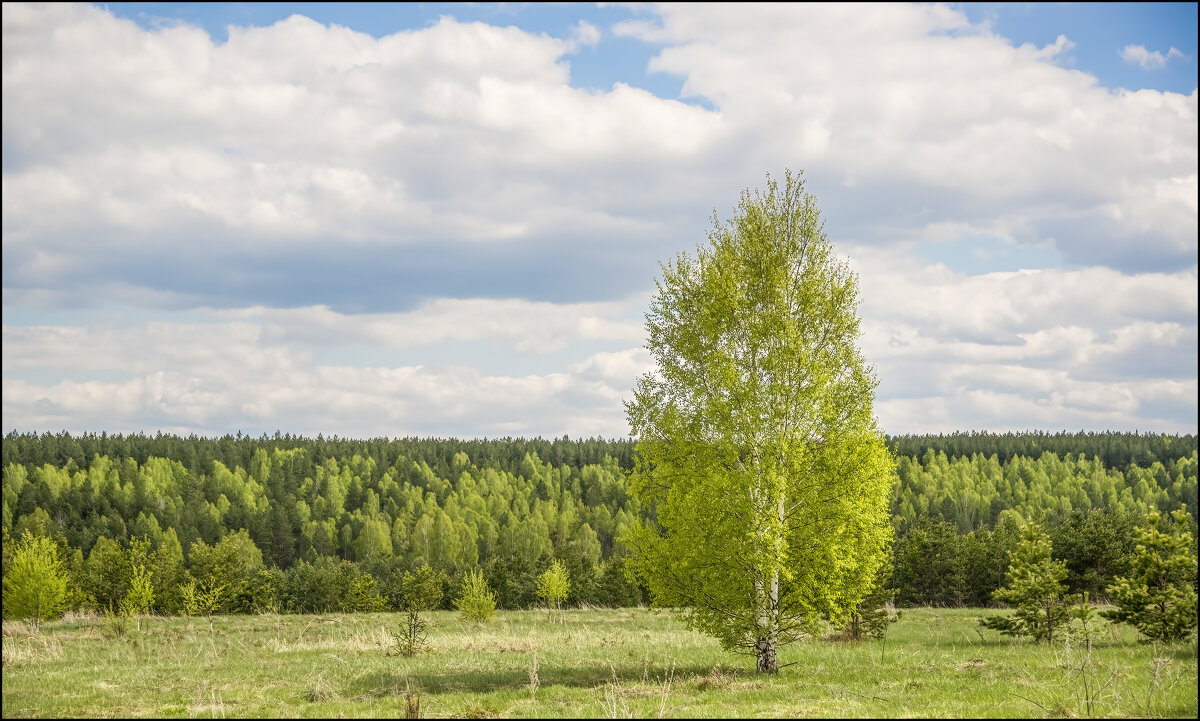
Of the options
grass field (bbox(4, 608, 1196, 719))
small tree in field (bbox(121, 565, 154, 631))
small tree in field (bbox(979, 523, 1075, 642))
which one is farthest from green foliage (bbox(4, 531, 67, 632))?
small tree in field (bbox(979, 523, 1075, 642))

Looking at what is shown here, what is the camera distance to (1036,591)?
28078 mm

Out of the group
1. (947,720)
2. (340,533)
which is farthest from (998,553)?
(340,533)

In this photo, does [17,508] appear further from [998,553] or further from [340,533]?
[998,553]

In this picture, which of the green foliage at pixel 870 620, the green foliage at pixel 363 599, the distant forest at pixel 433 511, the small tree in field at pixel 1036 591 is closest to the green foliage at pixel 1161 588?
the small tree in field at pixel 1036 591

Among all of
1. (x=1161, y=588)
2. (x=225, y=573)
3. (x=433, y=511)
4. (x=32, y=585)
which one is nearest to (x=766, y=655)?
(x=1161, y=588)

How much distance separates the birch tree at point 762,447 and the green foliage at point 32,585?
29433mm

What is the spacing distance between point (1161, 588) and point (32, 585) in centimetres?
4270

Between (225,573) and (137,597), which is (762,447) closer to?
(137,597)

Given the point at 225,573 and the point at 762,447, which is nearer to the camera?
the point at 762,447

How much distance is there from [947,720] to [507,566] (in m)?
65.5

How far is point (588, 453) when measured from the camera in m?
181

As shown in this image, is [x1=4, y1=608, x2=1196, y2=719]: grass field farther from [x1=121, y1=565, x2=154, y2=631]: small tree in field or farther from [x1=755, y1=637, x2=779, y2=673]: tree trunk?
[x1=121, y1=565, x2=154, y2=631]: small tree in field

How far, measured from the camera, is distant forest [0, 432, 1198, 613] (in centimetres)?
6138

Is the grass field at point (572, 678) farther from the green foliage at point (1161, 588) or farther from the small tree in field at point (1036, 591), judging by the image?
the small tree in field at point (1036, 591)
